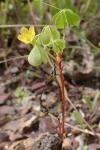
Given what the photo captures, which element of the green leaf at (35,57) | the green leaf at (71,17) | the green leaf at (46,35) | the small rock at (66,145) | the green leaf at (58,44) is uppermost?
the green leaf at (71,17)

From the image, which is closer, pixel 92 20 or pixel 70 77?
pixel 70 77

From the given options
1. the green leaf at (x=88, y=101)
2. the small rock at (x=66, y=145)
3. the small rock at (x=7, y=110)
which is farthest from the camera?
the small rock at (x=7, y=110)

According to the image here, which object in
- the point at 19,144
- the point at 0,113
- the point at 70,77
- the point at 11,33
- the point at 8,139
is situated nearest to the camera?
the point at 19,144

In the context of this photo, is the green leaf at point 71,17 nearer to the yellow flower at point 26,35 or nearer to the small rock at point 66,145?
the yellow flower at point 26,35

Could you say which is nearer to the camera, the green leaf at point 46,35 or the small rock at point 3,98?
the green leaf at point 46,35

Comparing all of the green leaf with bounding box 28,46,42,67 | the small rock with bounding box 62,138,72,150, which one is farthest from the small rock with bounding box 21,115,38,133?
the green leaf with bounding box 28,46,42,67

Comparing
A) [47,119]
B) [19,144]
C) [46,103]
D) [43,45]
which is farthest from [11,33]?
[43,45]

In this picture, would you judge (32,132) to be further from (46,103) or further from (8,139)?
(46,103)

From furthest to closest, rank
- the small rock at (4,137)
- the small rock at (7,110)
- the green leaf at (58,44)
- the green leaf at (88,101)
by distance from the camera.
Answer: the small rock at (7,110) → the green leaf at (88,101) → the small rock at (4,137) → the green leaf at (58,44)

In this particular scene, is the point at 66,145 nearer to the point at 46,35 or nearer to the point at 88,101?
the point at 88,101

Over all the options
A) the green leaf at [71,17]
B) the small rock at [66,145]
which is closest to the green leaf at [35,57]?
the green leaf at [71,17]

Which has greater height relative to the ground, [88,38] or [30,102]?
[88,38]
